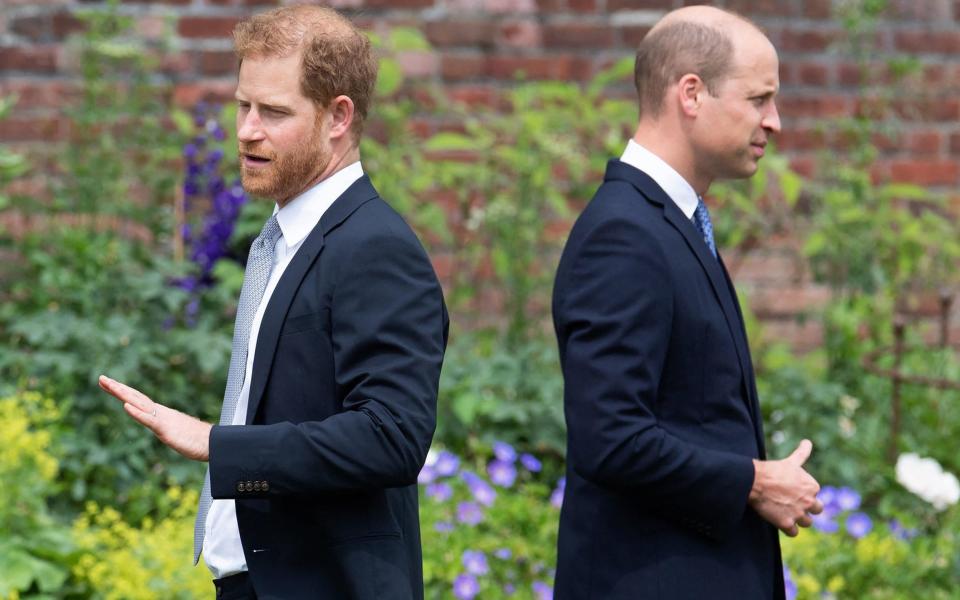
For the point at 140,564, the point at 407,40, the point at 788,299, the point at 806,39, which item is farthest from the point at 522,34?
the point at 140,564

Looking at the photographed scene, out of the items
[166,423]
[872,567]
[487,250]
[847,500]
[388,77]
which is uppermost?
[388,77]

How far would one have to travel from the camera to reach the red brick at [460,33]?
5.52 metres

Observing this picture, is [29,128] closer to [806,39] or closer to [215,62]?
[215,62]

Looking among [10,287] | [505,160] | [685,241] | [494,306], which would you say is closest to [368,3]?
[505,160]

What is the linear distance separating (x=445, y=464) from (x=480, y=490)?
157mm

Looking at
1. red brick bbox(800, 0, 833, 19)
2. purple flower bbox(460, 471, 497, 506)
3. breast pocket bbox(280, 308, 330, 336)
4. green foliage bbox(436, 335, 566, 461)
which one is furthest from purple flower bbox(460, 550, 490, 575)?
red brick bbox(800, 0, 833, 19)

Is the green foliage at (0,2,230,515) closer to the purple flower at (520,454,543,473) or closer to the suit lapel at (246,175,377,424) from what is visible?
the purple flower at (520,454,543,473)

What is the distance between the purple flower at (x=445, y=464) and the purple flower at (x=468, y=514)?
154 millimetres

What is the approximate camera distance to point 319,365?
236 centimetres

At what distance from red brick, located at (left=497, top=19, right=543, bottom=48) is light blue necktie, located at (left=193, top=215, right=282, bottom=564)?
3193 millimetres

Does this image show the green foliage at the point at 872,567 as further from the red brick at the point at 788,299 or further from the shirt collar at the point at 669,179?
the shirt collar at the point at 669,179

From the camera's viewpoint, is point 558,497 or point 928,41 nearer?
point 558,497

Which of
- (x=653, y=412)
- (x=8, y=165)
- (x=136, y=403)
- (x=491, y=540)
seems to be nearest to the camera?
(x=136, y=403)

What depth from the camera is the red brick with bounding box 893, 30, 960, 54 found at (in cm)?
590
